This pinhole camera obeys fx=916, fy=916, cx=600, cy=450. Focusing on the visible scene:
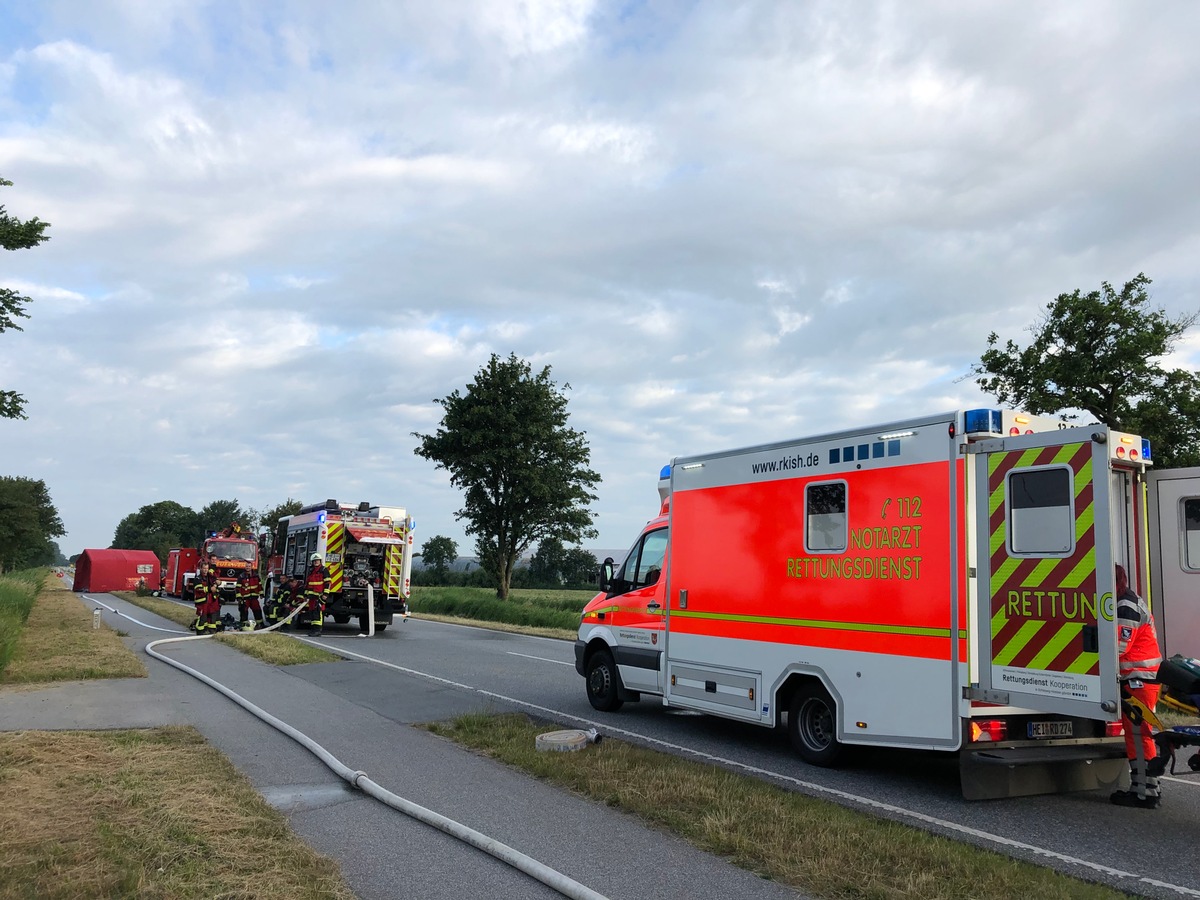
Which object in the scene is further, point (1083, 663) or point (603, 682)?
point (603, 682)

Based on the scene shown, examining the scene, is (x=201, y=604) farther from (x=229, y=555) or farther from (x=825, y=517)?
(x=825, y=517)

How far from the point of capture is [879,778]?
25.3 ft

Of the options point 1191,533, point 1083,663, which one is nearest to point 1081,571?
point 1083,663

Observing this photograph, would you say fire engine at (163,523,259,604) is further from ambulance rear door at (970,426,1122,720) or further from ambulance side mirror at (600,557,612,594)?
ambulance rear door at (970,426,1122,720)

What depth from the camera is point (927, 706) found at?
22.6ft

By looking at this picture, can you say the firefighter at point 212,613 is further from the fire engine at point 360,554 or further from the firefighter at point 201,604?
the fire engine at point 360,554

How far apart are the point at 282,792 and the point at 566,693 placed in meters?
5.94

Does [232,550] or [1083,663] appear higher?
[232,550]

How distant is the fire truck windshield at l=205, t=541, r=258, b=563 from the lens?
31438mm

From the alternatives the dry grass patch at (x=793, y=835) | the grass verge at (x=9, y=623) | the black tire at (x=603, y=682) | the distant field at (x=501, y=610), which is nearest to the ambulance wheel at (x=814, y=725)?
the dry grass patch at (x=793, y=835)

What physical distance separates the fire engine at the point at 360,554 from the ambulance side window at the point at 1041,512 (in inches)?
717

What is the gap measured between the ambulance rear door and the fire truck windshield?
29.3 meters

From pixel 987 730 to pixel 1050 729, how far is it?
657mm

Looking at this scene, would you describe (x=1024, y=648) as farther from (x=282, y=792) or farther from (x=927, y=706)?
(x=282, y=792)
